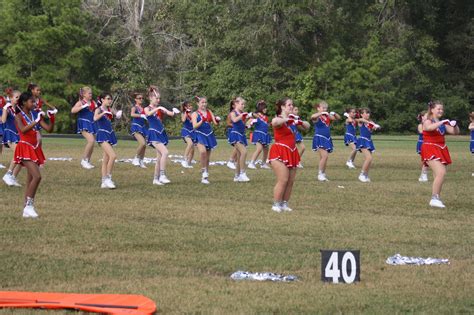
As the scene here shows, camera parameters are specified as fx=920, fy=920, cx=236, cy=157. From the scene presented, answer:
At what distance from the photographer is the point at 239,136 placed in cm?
2167

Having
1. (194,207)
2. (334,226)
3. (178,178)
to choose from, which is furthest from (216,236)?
(178,178)

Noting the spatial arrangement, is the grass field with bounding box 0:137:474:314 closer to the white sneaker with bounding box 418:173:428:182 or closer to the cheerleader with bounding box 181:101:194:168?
the white sneaker with bounding box 418:173:428:182

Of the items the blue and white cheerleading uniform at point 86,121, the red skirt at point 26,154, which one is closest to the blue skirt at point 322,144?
the blue and white cheerleading uniform at point 86,121

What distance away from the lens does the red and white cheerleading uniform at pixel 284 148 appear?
14453mm

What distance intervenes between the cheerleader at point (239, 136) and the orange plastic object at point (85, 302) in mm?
12359

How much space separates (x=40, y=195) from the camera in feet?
53.3

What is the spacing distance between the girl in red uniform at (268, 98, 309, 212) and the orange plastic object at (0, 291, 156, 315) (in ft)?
22.4

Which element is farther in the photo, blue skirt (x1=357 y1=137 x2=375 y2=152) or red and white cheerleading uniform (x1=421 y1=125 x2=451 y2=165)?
blue skirt (x1=357 y1=137 x2=375 y2=152)

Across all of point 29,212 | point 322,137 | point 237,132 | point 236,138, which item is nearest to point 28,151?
point 29,212

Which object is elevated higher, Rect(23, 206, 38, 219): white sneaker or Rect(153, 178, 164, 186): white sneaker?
Rect(23, 206, 38, 219): white sneaker

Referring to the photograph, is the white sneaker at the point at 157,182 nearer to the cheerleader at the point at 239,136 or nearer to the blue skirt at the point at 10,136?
the cheerleader at the point at 239,136

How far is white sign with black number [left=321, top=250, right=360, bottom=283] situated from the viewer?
8289mm

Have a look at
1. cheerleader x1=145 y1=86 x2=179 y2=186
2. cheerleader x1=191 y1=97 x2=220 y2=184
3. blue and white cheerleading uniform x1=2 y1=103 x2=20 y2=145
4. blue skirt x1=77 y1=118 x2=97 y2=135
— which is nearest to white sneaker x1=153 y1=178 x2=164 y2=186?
cheerleader x1=145 y1=86 x2=179 y2=186

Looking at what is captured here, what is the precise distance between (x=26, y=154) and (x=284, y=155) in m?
3.98
